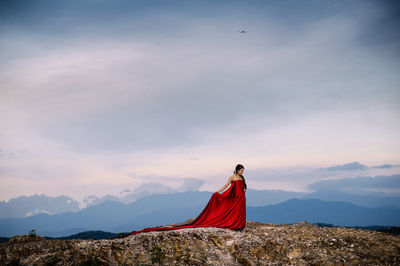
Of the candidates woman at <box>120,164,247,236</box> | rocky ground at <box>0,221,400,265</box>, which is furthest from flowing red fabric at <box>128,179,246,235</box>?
rocky ground at <box>0,221,400,265</box>

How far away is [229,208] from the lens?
18172mm

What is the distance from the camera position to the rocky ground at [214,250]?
14094mm

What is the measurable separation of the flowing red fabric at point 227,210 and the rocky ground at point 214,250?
36.0 inches

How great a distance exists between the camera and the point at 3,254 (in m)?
15.6

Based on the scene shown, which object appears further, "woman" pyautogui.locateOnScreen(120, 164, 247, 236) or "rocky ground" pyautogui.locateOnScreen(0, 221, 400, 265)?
"woman" pyautogui.locateOnScreen(120, 164, 247, 236)

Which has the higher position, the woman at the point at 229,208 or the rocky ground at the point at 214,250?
the woman at the point at 229,208

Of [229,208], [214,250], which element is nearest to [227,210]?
[229,208]

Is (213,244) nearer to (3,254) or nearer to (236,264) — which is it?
(236,264)

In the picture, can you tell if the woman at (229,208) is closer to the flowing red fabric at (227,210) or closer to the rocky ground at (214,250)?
the flowing red fabric at (227,210)

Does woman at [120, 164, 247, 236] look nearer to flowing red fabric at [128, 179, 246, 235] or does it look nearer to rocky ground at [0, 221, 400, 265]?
flowing red fabric at [128, 179, 246, 235]

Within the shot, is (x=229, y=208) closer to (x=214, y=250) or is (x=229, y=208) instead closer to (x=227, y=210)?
(x=227, y=210)

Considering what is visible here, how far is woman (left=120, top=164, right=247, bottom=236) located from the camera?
1778 centimetres

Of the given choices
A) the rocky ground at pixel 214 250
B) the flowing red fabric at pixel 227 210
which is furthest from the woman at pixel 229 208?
the rocky ground at pixel 214 250

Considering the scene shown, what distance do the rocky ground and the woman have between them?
0.94 meters
